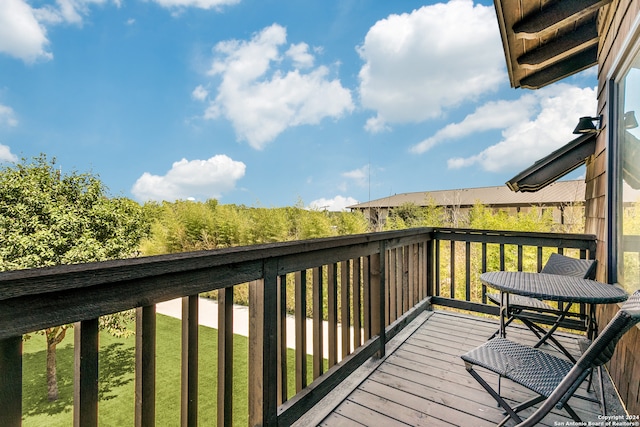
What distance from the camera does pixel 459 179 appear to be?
64.3 ft

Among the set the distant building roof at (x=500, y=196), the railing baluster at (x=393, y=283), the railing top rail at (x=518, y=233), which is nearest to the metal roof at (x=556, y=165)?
the railing top rail at (x=518, y=233)

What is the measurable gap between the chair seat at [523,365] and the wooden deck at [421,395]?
0.40 meters

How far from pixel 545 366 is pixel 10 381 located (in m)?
2.15

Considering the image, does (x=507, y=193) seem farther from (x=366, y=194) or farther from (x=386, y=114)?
(x=366, y=194)

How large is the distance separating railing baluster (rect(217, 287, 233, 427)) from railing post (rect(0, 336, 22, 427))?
2.11 feet

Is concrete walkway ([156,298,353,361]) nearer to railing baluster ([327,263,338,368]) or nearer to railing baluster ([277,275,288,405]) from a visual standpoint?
railing baluster ([327,263,338,368])

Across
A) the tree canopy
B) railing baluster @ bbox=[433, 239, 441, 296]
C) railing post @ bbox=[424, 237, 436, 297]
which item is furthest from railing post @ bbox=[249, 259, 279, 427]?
the tree canopy

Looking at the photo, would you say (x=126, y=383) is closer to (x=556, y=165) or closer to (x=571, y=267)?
(x=571, y=267)

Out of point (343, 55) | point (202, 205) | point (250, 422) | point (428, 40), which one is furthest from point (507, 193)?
point (250, 422)

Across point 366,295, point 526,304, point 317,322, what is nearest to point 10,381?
point 317,322

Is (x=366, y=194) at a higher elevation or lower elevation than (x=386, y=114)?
lower

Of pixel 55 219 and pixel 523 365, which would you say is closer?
pixel 523 365

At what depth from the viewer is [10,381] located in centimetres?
75

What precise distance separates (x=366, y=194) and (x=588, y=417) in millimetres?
7591
